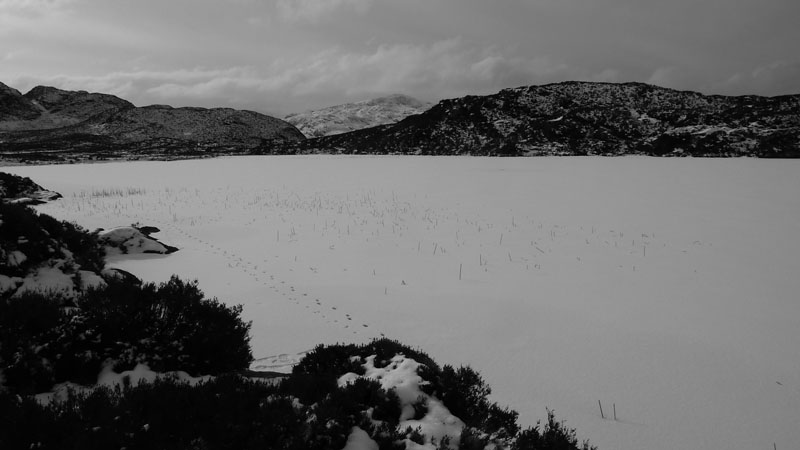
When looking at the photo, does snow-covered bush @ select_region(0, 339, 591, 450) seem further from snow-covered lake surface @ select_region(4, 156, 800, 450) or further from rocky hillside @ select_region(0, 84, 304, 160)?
rocky hillside @ select_region(0, 84, 304, 160)

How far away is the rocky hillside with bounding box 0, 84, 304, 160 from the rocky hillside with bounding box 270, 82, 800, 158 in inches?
2272

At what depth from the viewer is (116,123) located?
119562 mm

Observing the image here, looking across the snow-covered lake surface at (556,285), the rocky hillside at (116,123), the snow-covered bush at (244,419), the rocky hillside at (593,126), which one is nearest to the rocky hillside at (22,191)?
the snow-covered lake surface at (556,285)

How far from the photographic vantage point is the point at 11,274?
477 cm

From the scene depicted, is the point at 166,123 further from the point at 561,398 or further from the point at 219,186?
the point at 561,398

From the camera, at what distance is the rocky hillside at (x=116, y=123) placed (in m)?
109

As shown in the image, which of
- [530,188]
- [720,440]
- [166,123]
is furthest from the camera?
[166,123]

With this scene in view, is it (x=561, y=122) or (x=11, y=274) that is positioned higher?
(x=561, y=122)

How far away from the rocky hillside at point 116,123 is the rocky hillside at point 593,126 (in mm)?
57700

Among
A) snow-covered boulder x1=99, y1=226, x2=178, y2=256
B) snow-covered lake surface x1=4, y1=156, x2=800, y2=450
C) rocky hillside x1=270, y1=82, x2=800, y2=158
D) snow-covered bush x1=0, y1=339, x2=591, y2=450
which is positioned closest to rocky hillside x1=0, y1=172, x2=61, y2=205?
snow-covered lake surface x1=4, y1=156, x2=800, y2=450

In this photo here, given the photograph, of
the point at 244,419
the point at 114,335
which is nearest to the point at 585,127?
the point at 114,335

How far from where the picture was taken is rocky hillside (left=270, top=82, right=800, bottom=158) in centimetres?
3728

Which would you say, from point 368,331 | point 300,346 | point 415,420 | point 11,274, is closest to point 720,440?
point 415,420

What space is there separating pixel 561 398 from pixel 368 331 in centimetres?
290
